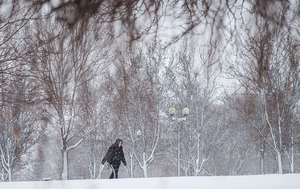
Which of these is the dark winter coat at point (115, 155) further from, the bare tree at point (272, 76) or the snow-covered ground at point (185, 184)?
the bare tree at point (272, 76)

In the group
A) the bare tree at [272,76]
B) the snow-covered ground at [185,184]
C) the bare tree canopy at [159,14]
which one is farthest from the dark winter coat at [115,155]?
the bare tree canopy at [159,14]

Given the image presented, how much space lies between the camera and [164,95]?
11688mm

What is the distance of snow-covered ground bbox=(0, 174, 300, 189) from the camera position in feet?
10.5

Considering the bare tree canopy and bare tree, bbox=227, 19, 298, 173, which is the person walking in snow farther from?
the bare tree canopy

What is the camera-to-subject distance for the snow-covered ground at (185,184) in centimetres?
321

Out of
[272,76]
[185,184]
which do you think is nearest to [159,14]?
[185,184]

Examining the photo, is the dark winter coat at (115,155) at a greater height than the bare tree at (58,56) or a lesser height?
lesser

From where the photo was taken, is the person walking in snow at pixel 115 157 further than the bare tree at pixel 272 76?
Yes

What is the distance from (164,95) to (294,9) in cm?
919

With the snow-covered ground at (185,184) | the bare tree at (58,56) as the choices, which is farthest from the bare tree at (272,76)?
the bare tree at (58,56)

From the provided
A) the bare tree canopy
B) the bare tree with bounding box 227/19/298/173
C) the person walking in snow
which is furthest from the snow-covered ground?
the person walking in snow

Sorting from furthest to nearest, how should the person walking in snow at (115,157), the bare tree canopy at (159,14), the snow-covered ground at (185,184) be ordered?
the person walking in snow at (115,157) < the snow-covered ground at (185,184) < the bare tree canopy at (159,14)

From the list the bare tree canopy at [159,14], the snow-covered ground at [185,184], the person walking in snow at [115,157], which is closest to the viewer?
the bare tree canopy at [159,14]

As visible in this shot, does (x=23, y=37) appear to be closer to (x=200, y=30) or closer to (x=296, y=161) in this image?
(x=200, y=30)
